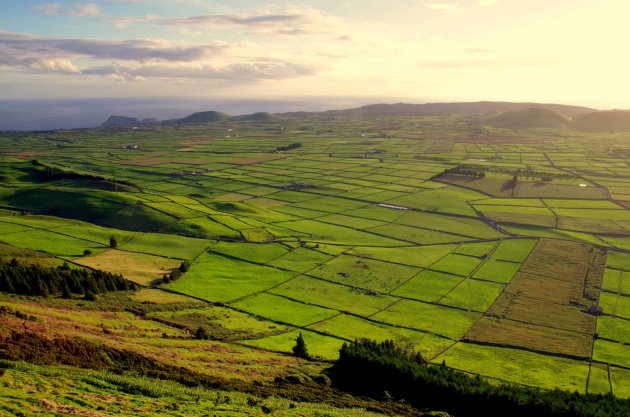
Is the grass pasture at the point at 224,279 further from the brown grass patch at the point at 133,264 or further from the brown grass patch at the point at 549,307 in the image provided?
the brown grass patch at the point at 549,307

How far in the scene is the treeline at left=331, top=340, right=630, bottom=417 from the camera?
42.1m

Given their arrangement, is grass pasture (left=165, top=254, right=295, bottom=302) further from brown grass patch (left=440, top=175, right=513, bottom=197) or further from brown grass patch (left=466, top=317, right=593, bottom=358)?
brown grass patch (left=440, top=175, right=513, bottom=197)

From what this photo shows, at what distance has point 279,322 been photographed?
69375mm

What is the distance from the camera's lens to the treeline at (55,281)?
6077cm

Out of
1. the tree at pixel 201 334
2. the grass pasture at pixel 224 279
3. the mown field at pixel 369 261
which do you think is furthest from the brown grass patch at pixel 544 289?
the tree at pixel 201 334

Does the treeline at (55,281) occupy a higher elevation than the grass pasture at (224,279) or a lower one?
higher

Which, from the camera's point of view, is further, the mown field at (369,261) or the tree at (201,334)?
the mown field at (369,261)

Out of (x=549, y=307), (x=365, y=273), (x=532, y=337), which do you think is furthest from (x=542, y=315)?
(x=365, y=273)

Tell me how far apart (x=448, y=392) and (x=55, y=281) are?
163 feet

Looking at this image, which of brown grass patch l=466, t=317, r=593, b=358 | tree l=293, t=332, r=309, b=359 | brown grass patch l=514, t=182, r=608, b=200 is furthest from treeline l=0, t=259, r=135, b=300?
brown grass patch l=514, t=182, r=608, b=200

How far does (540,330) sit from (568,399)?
27.5 metres

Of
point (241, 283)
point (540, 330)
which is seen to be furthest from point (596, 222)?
point (241, 283)

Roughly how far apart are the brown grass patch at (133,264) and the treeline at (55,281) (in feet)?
22.7

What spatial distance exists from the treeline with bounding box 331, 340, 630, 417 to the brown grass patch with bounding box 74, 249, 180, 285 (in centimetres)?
4312
